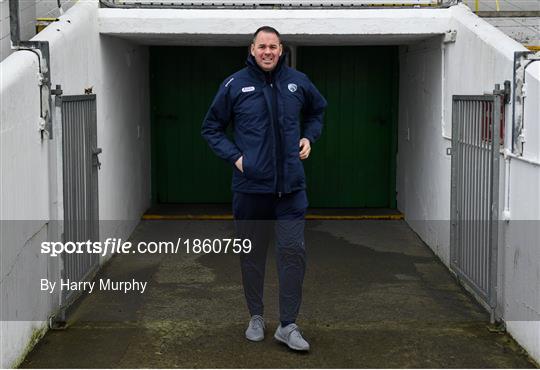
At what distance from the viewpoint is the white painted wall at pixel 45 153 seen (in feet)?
15.4

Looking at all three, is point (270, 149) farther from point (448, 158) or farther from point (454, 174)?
point (448, 158)

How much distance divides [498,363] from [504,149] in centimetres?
140

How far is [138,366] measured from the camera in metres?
4.96

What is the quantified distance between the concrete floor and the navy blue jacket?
1.05m

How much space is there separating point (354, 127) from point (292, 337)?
5.76 meters

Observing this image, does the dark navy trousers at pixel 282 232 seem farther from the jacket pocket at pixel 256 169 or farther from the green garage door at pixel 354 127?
the green garage door at pixel 354 127

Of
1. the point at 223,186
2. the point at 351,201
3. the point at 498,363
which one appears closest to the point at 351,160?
the point at 351,201

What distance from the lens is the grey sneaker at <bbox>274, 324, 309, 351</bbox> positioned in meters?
5.12

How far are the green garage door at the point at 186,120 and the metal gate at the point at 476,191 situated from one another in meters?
4.45

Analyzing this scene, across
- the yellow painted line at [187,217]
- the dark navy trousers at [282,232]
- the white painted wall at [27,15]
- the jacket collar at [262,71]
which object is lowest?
the yellow painted line at [187,217]

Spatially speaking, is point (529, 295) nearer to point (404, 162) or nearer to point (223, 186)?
point (404, 162)

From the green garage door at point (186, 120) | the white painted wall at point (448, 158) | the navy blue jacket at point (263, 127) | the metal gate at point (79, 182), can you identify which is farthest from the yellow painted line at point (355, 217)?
the navy blue jacket at point (263, 127)

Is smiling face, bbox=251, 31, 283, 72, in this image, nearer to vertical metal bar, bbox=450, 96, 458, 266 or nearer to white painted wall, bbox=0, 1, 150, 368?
white painted wall, bbox=0, 1, 150, 368

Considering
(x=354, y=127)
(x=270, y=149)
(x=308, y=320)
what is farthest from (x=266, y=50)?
(x=354, y=127)
